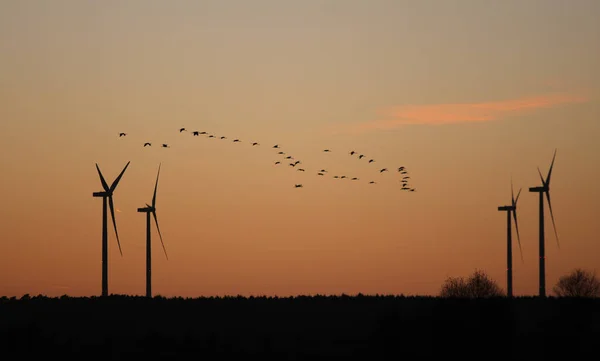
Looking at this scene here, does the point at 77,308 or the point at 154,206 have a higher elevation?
the point at 154,206

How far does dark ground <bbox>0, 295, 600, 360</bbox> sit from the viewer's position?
286 feet

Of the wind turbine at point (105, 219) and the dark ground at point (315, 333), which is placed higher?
the wind turbine at point (105, 219)

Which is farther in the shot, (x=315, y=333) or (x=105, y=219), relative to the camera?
(x=105, y=219)

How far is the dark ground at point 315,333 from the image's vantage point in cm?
8712

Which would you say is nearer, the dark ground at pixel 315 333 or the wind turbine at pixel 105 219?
the dark ground at pixel 315 333

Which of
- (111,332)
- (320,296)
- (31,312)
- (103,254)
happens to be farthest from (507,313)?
(320,296)

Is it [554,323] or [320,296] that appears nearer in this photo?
[554,323]

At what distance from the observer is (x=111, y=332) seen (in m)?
102

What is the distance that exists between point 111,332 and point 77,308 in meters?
27.9

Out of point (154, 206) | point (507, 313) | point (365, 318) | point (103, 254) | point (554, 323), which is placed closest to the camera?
point (507, 313)

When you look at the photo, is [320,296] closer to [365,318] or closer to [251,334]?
[365,318]

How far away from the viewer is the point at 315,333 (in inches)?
3947

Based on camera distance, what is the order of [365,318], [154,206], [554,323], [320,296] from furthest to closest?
1. [320,296]
2. [154,206]
3. [365,318]
4. [554,323]

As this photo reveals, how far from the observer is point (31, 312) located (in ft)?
413
